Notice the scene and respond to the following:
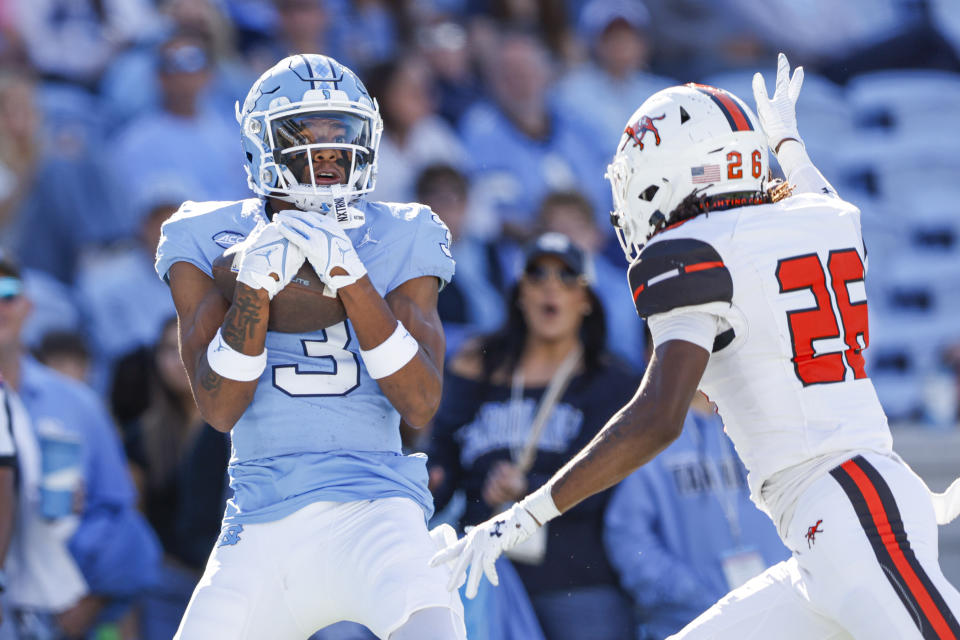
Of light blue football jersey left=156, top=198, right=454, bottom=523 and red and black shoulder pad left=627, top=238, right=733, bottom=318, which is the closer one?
red and black shoulder pad left=627, top=238, right=733, bottom=318

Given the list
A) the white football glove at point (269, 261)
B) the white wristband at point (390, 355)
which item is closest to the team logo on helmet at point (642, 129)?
the white wristband at point (390, 355)

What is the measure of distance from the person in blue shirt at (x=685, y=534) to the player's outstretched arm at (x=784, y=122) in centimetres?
125

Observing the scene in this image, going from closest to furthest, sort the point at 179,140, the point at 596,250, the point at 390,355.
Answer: the point at 390,355 < the point at 179,140 < the point at 596,250

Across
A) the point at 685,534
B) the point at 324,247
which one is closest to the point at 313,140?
the point at 324,247

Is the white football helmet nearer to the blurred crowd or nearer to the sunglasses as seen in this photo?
the blurred crowd

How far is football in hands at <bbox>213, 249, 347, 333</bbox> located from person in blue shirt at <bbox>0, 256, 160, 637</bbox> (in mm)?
2296

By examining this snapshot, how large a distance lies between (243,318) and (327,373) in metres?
Result: 0.25

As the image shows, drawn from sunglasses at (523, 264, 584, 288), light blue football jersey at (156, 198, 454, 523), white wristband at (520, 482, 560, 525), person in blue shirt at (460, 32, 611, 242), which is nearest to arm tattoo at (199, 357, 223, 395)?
light blue football jersey at (156, 198, 454, 523)

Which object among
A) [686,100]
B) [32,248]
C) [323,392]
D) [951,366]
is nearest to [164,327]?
[32,248]

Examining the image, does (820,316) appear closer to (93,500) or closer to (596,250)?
(93,500)

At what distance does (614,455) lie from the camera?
2.65 m

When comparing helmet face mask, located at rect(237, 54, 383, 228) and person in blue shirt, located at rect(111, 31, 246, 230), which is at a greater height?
helmet face mask, located at rect(237, 54, 383, 228)

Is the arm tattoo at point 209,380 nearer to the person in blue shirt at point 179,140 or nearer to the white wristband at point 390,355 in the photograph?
the white wristband at point 390,355

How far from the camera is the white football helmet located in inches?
114
